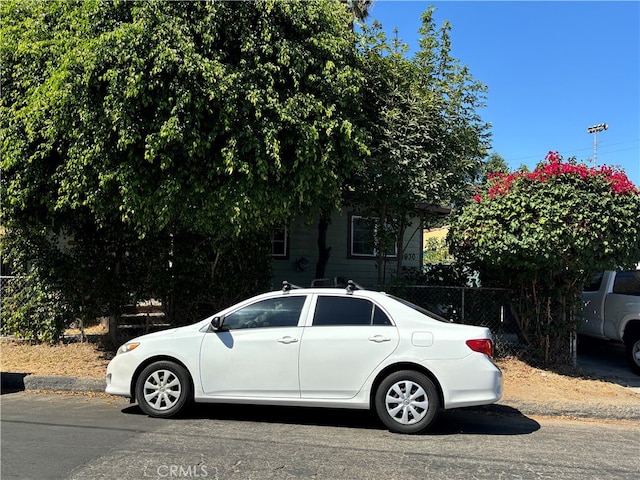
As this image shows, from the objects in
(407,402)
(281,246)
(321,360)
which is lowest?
(407,402)

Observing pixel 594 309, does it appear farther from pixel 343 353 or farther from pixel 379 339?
pixel 343 353

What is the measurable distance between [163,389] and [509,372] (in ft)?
17.8

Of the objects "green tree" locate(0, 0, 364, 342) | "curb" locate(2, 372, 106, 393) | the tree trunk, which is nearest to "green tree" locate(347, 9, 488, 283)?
"green tree" locate(0, 0, 364, 342)

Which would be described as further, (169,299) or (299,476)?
(169,299)

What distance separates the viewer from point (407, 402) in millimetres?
5676

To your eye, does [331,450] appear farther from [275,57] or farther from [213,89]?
[275,57]

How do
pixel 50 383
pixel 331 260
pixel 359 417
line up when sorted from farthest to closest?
pixel 331 260
pixel 50 383
pixel 359 417

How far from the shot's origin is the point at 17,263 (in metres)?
9.88

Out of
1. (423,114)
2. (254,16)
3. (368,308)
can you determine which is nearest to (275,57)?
(254,16)

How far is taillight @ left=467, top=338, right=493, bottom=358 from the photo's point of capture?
18.7 feet

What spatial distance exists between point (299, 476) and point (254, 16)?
625 cm

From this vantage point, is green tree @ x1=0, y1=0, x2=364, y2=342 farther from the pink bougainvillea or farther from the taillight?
the taillight

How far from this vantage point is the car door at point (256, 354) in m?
5.90

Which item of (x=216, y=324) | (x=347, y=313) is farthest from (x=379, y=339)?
(x=216, y=324)
